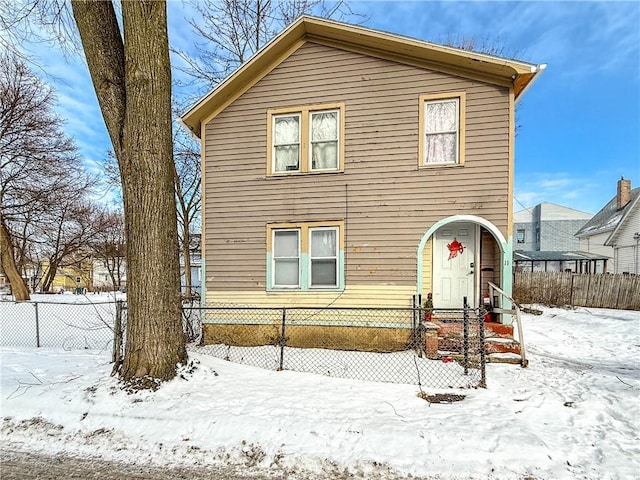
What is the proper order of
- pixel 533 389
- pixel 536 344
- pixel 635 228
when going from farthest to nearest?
pixel 635 228 → pixel 536 344 → pixel 533 389

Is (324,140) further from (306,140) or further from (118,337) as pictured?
(118,337)

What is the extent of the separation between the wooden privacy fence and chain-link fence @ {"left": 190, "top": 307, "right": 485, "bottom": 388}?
9.23m

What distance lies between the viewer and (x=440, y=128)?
23.1 feet

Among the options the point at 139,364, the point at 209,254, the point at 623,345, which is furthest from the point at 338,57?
the point at 623,345

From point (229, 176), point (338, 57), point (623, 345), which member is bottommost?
point (623, 345)

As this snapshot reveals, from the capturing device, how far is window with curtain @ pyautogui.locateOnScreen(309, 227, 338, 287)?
7465 millimetres

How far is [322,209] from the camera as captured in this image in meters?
7.45

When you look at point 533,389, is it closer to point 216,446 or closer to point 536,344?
point 536,344

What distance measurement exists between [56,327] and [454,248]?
11.7m

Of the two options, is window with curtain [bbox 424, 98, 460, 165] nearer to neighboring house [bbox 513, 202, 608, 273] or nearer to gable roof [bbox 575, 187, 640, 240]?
gable roof [bbox 575, 187, 640, 240]

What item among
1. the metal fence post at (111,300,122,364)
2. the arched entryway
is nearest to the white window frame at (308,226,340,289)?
the arched entryway

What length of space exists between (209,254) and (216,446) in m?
5.17

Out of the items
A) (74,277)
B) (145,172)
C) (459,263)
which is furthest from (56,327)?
(74,277)

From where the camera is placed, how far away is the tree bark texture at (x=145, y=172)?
4.38m
